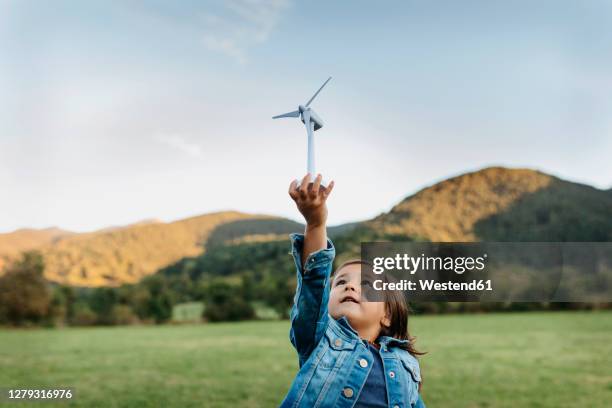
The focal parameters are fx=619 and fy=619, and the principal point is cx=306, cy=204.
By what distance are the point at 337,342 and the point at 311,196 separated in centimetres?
57

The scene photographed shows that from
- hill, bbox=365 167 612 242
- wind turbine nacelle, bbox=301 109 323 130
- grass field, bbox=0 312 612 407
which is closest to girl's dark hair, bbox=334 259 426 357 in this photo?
wind turbine nacelle, bbox=301 109 323 130

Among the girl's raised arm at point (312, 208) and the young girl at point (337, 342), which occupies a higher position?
the girl's raised arm at point (312, 208)

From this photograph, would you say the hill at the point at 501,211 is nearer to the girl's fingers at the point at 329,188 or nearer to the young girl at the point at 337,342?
the young girl at the point at 337,342

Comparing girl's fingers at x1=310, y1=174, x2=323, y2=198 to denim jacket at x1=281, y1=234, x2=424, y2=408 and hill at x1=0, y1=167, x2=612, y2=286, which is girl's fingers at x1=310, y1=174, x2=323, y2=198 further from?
hill at x1=0, y1=167, x2=612, y2=286

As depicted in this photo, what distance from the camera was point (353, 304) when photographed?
1994mm

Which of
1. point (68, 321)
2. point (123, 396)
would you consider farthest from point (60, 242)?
point (123, 396)

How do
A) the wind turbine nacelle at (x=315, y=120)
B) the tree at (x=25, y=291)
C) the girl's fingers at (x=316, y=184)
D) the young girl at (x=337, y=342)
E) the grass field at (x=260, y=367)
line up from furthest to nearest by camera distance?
1. the tree at (x=25, y=291)
2. the grass field at (x=260, y=367)
3. the wind turbine nacelle at (x=315, y=120)
4. the young girl at (x=337, y=342)
5. the girl's fingers at (x=316, y=184)

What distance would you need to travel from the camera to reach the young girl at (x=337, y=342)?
1.76m

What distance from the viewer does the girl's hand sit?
59.4 inches

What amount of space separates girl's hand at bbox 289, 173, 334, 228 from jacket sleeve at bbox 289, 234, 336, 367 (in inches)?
6.1

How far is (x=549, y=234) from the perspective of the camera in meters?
16.2

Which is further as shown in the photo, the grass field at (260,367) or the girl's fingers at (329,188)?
the grass field at (260,367)

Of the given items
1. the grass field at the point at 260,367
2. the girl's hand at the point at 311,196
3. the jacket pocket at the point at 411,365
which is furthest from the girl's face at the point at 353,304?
the grass field at the point at 260,367

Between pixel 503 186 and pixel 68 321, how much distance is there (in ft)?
54.9
